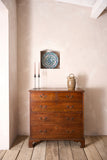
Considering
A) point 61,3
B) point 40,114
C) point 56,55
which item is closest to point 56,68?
point 56,55

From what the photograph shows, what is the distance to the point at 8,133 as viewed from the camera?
2.28m

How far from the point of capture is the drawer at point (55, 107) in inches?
90.7

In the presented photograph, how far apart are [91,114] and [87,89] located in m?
0.51

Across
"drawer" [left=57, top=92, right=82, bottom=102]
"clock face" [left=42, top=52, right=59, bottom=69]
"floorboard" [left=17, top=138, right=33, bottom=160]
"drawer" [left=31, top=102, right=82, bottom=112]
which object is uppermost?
"clock face" [left=42, top=52, right=59, bottom=69]

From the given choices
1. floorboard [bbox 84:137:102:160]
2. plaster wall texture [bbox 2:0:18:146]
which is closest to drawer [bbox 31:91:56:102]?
plaster wall texture [bbox 2:0:18:146]

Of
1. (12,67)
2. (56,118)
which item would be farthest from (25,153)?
(12,67)

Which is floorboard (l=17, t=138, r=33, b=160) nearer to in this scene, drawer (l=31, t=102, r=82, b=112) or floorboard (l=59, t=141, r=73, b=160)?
floorboard (l=59, t=141, r=73, b=160)

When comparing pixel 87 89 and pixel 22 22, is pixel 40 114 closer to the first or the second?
pixel 87 89

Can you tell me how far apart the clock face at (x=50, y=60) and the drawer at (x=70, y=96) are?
74 centimetres

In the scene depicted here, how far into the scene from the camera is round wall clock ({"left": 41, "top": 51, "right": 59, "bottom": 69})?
2814mm

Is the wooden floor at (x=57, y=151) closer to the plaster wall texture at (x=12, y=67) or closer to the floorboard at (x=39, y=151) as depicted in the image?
the floorboard at (x=39, y=151)

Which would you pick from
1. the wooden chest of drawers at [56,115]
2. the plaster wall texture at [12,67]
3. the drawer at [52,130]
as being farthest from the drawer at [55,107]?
the plaster wall texture at [12,67]

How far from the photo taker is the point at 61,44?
9.11ft

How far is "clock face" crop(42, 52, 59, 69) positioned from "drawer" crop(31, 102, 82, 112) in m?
0.85
